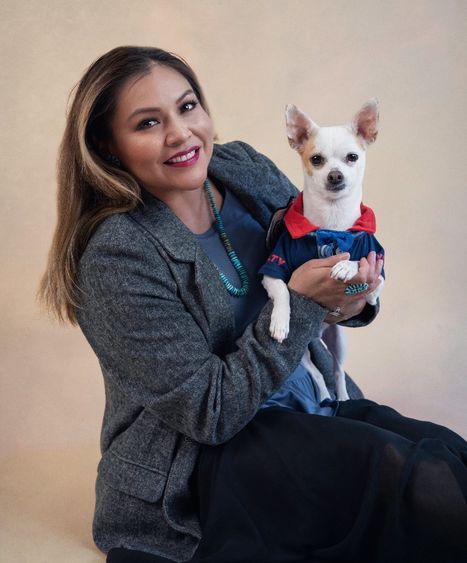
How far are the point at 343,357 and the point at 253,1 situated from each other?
1.45m

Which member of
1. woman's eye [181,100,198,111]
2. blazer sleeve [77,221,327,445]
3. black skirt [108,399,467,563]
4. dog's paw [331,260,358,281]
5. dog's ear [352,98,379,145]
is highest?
dog's ear [352,98,379,145]

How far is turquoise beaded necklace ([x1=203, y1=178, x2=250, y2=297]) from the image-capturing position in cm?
189

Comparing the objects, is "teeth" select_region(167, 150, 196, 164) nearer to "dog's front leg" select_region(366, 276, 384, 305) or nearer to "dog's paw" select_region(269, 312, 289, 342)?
"dog's paw" select_region(269, 312, 289, 342)

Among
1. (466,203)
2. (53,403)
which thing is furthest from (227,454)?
(466,203)

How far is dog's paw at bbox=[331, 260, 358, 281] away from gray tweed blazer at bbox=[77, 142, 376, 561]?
9 centimetres

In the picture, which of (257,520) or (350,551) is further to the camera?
(257,520)

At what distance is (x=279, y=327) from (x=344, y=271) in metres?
0.18

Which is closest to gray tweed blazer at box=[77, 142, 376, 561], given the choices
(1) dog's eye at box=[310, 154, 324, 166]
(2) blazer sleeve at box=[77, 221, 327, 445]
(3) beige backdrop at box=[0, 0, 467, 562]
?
(2) blazer sleeve at box=[77, 221, 327, 445]

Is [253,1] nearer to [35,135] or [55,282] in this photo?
[35,135]

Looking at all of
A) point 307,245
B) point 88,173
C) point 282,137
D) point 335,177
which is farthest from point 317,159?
point 282,137

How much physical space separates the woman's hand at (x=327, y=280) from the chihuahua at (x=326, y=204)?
2cm

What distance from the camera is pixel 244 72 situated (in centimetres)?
294

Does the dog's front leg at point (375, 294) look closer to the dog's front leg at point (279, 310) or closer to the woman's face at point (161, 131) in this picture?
the dog's front leg at point (279, 310)

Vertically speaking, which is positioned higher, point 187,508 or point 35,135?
point 35,135
